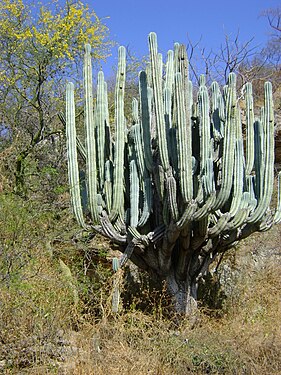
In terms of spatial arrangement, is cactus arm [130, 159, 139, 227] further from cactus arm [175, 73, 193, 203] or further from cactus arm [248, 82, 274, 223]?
cactus arm [248, 82, 274, 223]

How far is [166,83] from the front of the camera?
5.85 metres

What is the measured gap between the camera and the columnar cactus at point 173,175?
4906 millimetres

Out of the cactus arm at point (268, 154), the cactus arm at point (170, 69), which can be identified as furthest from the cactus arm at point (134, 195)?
the cactus arm at point (268, 154)

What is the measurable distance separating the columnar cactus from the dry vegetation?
0.57 m

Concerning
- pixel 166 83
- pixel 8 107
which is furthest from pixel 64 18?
pixel 166 83

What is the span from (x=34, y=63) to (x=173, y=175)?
5980 millimetres

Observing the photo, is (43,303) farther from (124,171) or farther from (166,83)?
(166,83)

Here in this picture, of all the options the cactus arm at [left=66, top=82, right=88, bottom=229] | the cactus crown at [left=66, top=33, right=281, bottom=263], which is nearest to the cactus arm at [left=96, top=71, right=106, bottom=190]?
the cactus crown at [left=66, top=33, right=281, bottom=263]

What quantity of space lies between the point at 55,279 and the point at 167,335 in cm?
157

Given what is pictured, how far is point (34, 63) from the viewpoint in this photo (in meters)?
9.89

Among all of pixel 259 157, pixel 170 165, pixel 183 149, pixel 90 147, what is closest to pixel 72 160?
pixel 90 147

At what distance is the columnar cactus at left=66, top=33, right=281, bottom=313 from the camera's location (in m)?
4.91

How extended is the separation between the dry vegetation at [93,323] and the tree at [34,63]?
153 inches

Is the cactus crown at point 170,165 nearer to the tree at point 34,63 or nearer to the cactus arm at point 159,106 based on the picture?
the cactus arm at point 159,106
